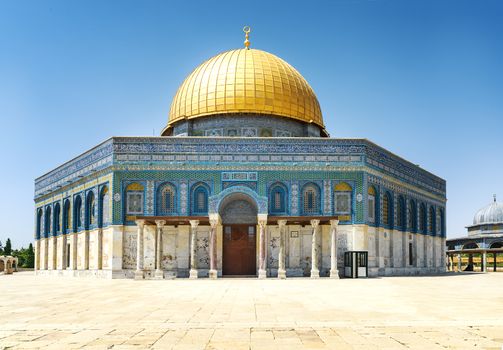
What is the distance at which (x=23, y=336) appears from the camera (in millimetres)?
8461

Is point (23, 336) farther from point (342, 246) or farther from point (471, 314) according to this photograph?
point (342, 246)

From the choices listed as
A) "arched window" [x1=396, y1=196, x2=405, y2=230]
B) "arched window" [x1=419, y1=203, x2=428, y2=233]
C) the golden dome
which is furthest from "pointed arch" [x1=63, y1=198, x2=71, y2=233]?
"arched window" [x1=419, y1=203, x2=428, y2=233]

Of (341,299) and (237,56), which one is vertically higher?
(237,56)

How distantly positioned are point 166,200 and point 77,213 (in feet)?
23.3

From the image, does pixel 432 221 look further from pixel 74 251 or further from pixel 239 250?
pixel 74 251

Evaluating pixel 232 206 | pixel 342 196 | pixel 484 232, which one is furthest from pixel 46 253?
pixel 484 232

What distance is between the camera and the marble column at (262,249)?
2625 cm

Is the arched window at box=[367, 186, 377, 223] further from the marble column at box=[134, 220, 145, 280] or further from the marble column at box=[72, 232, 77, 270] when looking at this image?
the marble column at box=[72, 232, 77, 270]

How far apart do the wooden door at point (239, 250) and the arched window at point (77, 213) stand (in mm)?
8917

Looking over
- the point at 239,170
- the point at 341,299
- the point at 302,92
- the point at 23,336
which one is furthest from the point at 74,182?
the point at 23,336

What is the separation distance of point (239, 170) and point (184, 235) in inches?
159

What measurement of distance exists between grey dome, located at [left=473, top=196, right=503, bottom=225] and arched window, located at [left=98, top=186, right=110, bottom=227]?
3832cm

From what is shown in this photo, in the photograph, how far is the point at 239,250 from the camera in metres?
28.4

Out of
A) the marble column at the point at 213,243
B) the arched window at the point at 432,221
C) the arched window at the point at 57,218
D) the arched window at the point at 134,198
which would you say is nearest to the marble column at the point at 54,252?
the arched window at the point at 57,218
